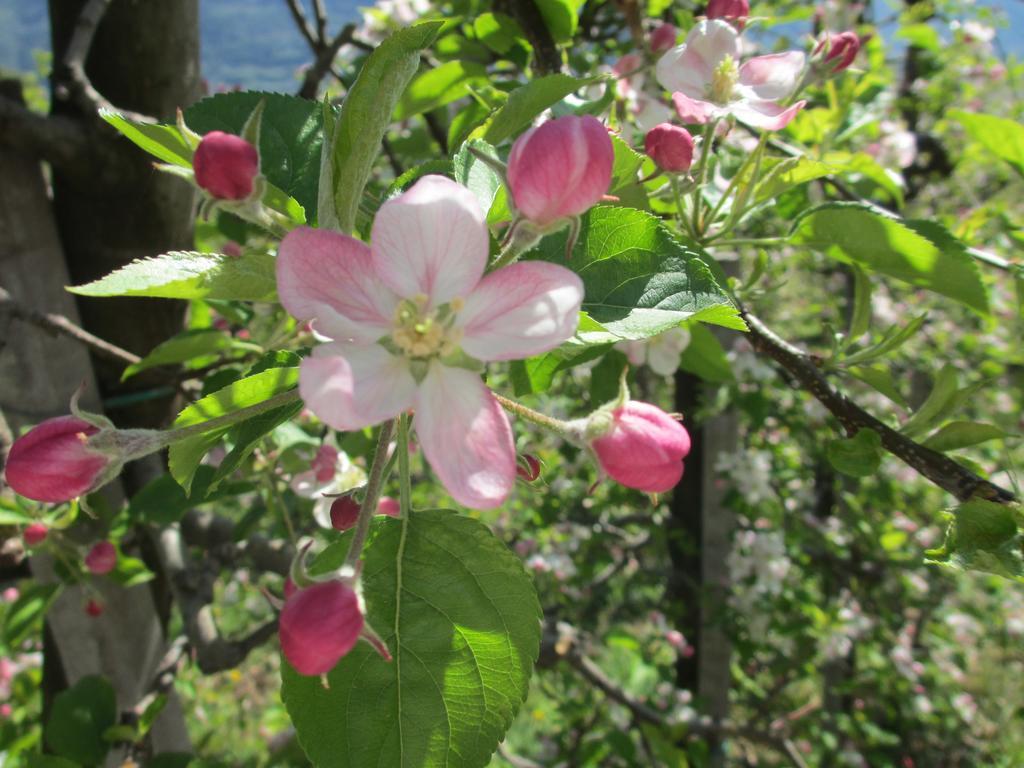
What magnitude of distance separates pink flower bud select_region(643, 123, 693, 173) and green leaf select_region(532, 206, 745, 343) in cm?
19

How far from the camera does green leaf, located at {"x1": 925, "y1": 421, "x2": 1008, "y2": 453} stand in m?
0.85

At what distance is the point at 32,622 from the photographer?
1547mm

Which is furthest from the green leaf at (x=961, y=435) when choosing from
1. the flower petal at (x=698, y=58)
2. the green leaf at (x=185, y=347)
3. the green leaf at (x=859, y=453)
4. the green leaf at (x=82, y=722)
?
the green leaf at (x=82, y=722)

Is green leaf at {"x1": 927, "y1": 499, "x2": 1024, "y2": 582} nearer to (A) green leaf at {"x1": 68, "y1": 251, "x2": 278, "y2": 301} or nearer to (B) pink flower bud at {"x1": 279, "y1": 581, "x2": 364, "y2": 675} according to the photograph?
(B) pink flower bud at {"x1": 279, "y1": 581, "x2": 364, "y2": 675}

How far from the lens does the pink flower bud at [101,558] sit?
58.4 inches

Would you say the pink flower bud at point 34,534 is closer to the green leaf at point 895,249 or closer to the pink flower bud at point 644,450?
the pink flower bud at point 644,450

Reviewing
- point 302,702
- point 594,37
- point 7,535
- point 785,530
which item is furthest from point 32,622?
Result: point 785,530

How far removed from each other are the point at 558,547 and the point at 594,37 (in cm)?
199

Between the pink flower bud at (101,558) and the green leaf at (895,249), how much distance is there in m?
1.38

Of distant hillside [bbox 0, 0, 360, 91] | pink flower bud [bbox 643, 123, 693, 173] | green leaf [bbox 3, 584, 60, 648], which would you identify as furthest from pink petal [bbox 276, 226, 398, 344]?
distant hillside [bbox 0, 0, 360, 91]

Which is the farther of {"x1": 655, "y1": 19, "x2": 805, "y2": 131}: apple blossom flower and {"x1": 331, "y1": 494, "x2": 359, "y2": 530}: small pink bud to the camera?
{"x1": 655, "y1": 19, "x2": 805, "y2": 131}: apple blossom flower

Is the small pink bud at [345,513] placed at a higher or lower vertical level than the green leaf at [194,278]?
lower

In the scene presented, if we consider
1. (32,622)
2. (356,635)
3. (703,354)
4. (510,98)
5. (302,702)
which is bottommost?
(32,622)

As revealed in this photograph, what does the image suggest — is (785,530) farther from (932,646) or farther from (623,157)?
(623,157)
